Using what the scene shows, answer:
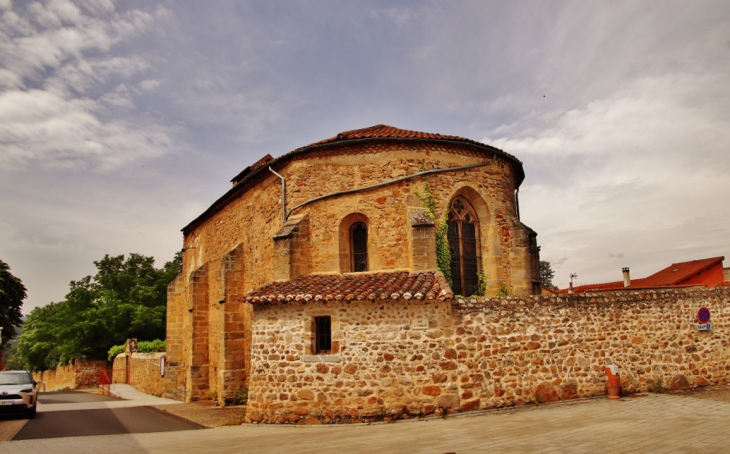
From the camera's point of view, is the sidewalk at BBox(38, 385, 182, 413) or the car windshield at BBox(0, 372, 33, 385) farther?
the sidewalk at BBox(38, 385, 182, 413)

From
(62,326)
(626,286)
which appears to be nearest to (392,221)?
(626,286)

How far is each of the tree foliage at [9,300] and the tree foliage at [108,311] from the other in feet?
9.06

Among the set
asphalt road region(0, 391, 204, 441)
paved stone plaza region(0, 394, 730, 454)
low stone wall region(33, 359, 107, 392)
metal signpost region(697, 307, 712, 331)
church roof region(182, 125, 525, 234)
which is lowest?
low stone wall region(33, 359, 107, 392)

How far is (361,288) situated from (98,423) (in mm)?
8334

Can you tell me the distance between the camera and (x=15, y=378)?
50.3ft

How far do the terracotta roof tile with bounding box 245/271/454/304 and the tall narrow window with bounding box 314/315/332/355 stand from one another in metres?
0.64

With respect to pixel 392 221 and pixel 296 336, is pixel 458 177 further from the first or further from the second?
pixel 296 336

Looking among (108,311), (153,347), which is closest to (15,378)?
(153,347)

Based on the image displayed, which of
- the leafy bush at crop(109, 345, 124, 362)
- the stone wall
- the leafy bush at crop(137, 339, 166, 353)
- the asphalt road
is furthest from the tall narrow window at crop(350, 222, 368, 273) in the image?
the leafy bush at crop(109, 345, 124, 362)

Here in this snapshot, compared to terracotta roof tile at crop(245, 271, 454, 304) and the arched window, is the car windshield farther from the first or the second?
the arched window

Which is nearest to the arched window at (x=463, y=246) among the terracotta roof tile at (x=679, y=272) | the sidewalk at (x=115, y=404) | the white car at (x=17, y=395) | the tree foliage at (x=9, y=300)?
the sidewalk at (x=115, y=404)

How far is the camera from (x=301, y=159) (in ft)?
50.1

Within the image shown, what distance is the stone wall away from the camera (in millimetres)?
11289

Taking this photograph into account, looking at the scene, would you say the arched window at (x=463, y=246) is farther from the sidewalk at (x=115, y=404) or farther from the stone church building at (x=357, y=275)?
the sidewalk at (x=115, y=404)
